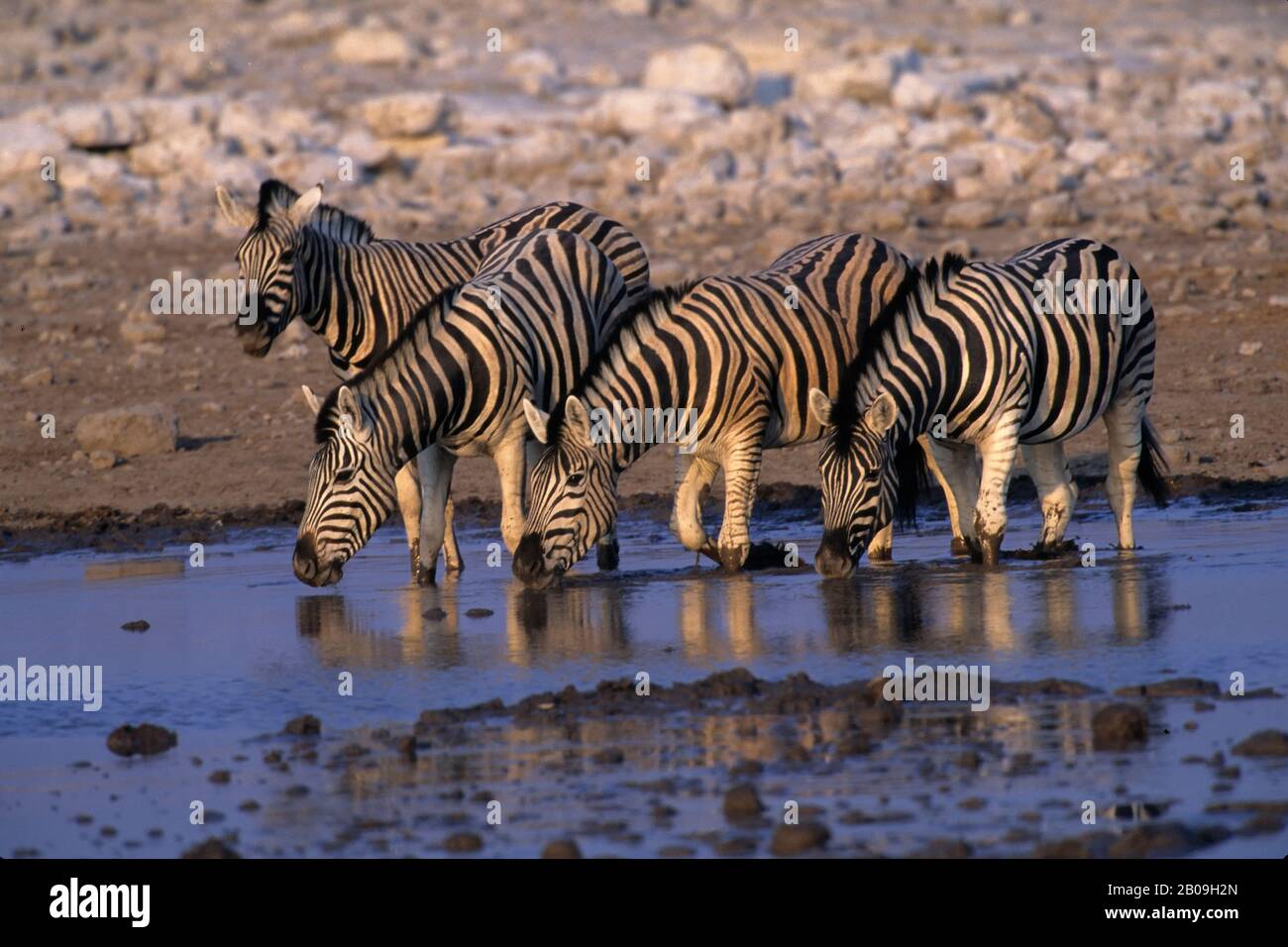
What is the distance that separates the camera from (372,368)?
1070cm

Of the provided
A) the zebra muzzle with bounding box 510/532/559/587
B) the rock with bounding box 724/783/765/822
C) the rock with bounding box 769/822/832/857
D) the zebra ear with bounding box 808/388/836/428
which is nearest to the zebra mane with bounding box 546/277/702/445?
the zebra muzzle with bounding box 510/532/559/587

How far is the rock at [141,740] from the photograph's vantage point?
7.59 m

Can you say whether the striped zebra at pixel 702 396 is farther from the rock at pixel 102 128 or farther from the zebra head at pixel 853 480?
the rock at pixel 102 128

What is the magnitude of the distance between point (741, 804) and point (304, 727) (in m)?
1.98

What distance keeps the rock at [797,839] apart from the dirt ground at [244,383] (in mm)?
7881

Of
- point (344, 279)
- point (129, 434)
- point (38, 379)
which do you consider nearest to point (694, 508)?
point (344, 279)

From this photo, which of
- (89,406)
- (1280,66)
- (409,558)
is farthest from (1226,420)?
(1280,66)

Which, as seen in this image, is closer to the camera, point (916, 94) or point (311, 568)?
point (311, 568)

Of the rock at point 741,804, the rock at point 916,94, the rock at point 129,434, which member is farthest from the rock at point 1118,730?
the rock at point 916,94

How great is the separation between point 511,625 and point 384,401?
1557mm

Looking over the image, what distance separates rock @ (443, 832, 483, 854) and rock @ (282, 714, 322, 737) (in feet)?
5.13

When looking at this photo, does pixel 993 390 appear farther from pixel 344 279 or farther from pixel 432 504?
pixel 344 279

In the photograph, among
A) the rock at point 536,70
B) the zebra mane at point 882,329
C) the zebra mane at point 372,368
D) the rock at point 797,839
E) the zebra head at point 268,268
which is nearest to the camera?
the rock at point 797,839

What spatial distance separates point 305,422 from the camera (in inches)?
637
